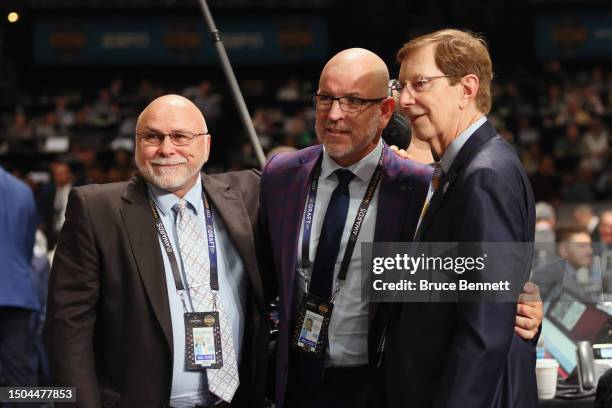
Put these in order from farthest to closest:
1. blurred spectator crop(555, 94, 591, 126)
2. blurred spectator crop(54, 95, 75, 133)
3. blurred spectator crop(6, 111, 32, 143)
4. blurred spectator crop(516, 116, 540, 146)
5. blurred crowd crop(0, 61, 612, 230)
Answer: blurred spectator crop(54, 95, 75, 133) → blurred spectator crop(6, 111, 32, 143) → blurred spectator crop(555, 94, 591, 126) → blurred spectator crop(516, 116, 540, 146) → blurred crowd crop(0, 61, 612, 230)

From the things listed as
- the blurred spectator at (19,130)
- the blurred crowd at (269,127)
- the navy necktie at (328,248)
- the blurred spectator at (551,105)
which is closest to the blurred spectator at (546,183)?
the blurred crowd at (269,127)

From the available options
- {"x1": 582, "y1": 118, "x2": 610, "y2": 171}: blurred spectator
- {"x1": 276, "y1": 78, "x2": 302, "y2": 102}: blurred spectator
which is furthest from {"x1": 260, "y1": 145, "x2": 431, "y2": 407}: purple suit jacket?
{"x1": 276, "y1": 78, "x2": 302, "y2": 102}: blurred spectator

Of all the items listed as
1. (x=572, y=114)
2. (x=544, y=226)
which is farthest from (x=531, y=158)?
(x=544, y=226)

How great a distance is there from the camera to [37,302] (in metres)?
6.32

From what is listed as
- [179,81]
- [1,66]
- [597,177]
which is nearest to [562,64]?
[597,177]

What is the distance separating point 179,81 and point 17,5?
15291 millimetres

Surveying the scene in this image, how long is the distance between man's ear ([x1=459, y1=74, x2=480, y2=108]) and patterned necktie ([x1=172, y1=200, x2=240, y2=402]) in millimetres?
938

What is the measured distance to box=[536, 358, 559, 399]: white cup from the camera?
12.7 ft

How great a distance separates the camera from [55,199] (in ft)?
38.7

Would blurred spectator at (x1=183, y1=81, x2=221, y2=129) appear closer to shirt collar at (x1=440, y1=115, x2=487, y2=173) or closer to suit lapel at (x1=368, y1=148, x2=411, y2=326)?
suit lapel at (x1=368, y1=148, x2=411, y2=326)

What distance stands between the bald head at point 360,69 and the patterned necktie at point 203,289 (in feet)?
2.07

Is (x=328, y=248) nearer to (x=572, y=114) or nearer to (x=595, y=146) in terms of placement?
(x=595, y=146)

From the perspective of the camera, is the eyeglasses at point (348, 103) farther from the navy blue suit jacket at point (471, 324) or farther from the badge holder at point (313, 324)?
the badge holder at point (313, 324)

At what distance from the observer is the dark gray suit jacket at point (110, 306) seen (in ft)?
9.62
